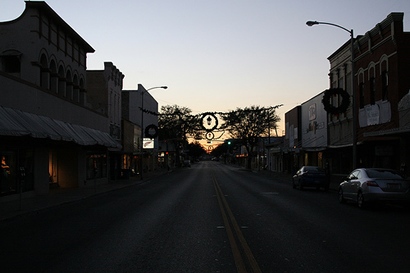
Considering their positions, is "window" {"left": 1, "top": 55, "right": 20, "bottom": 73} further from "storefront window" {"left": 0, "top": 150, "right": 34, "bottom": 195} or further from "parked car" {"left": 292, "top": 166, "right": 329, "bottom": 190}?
"parked car" {"left": 292, "top": 166, "right": 329, "bottom": 190}

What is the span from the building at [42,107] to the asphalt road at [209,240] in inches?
207

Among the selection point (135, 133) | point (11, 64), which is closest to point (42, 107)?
point (11, 64)

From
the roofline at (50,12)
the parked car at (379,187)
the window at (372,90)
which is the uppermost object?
the roofline at (50,12)

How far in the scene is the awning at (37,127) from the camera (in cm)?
1765

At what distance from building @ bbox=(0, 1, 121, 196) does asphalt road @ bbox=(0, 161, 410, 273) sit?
5251 mm

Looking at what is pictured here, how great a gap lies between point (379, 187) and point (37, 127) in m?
14.7

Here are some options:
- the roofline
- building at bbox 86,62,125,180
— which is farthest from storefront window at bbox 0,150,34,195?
building at bbox 86,62,125,180

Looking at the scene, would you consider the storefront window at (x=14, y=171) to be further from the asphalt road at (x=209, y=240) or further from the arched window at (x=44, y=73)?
the arched window at (x=44, y=73)

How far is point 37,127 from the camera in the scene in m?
20.8

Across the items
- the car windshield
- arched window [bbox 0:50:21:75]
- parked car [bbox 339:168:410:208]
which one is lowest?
parked car [bbox 339:168:410:208]

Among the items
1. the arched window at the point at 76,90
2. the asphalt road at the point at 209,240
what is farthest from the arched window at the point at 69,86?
the asphalt road at the point at 209,240

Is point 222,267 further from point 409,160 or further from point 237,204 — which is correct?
point 409,160

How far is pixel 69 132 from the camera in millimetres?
25703

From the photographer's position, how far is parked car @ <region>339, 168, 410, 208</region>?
16359 millimetres
